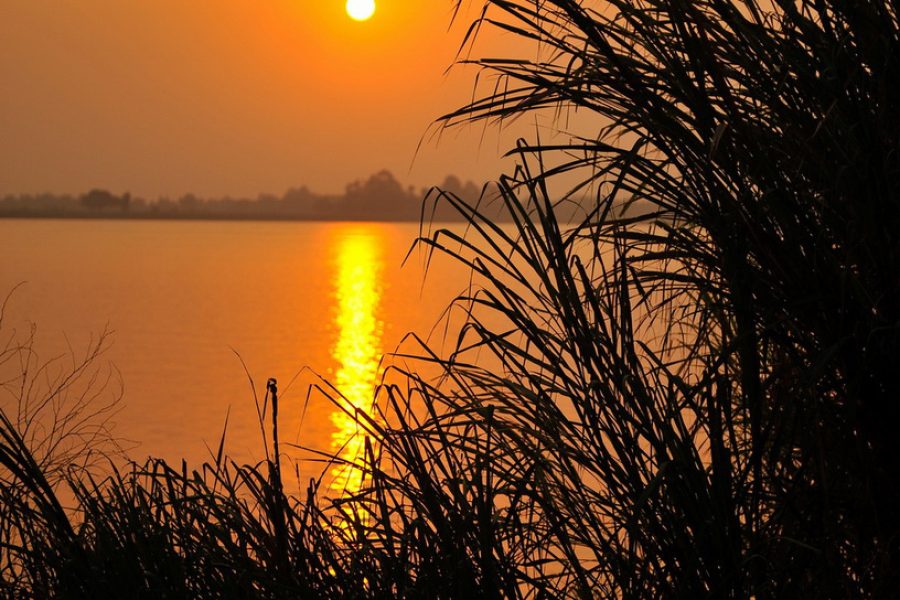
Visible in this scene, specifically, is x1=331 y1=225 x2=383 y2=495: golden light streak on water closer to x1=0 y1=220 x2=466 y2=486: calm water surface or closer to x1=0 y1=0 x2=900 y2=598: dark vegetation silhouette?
x1=0 y1=220 x2=466 y2=486: calm water surface

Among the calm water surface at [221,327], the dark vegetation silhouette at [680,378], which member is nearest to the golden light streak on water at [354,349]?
the calm water surface at [221,327]

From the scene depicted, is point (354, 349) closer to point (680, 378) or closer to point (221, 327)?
point (221, 327)

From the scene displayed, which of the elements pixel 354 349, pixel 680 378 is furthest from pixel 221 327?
pixel 680 378

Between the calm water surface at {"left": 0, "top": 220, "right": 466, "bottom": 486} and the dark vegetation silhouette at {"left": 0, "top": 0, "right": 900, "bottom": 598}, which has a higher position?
the dark vegetation silhouette at {"left": 0, "top": 0, "right": 900, "bottom": 598}

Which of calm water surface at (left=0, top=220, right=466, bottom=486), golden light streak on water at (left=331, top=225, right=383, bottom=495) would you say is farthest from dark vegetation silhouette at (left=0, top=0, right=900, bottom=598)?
golden light streak on water at (left=331, top=225, right=383, bottom=495)

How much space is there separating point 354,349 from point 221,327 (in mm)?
3849

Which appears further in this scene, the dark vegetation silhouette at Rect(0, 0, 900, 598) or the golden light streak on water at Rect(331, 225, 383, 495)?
the golden light streak on water at Rect(331, 225, 383, 495)

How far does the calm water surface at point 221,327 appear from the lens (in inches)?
387

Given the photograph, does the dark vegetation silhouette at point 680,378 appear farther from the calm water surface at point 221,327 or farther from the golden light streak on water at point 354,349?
the golden light streak on water at point 354,349

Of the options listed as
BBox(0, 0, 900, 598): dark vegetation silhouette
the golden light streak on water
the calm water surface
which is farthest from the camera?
the calm water surface

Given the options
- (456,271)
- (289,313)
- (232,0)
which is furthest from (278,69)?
(289,313)

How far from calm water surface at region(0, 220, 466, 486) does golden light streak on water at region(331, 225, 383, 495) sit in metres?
0.04

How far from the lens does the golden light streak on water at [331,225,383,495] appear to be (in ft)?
23.6

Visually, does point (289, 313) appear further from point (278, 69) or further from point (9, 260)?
point (278, 69)
